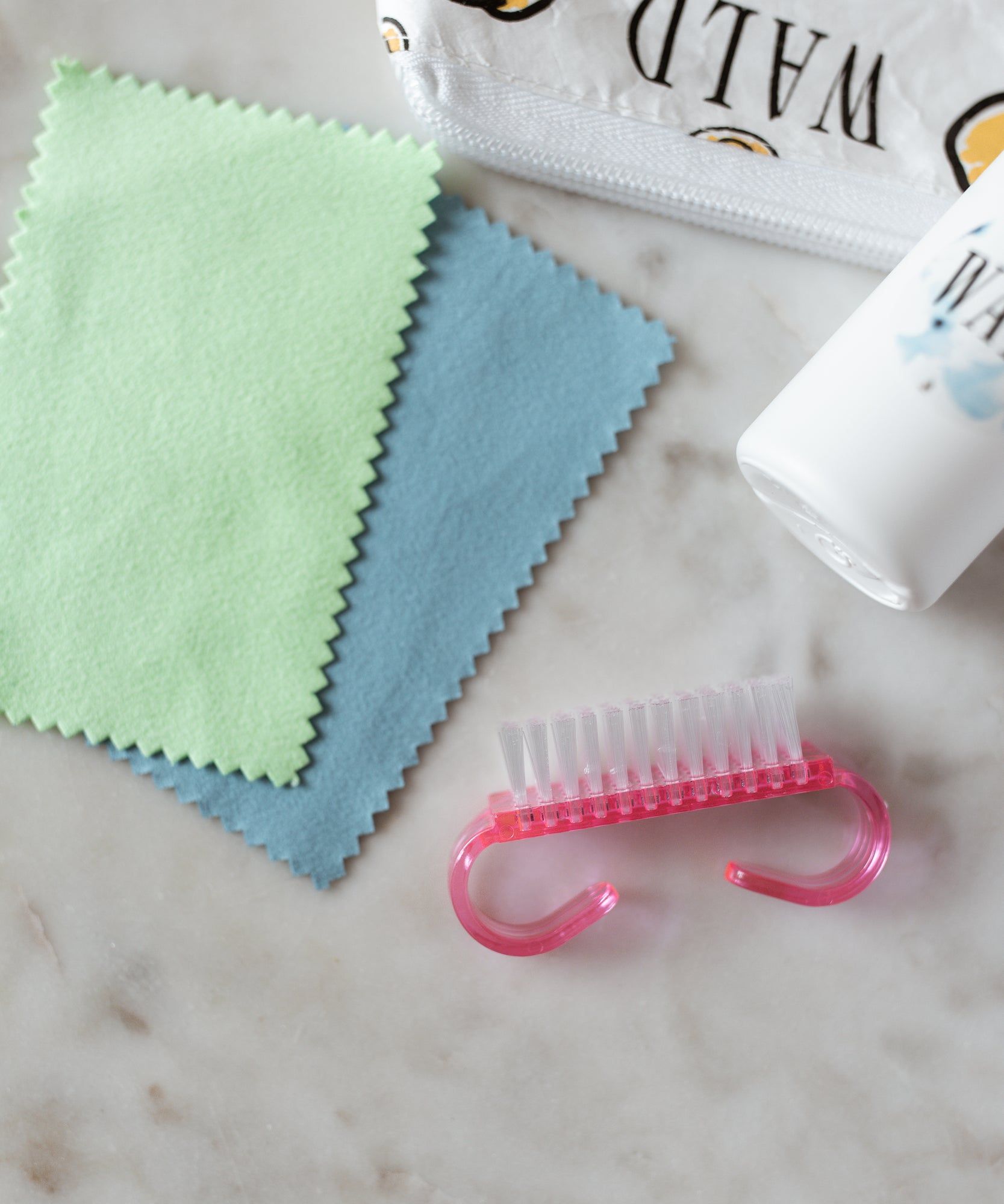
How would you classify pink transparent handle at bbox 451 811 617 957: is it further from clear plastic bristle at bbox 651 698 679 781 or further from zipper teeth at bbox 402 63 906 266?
zipper teeth at bbox 402 63 906 266

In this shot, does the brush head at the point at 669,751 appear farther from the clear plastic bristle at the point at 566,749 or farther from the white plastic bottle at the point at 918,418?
the white plastic bottle at the point at 918,418

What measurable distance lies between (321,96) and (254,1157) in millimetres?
631

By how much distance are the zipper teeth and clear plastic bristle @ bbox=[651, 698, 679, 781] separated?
274 millimetres

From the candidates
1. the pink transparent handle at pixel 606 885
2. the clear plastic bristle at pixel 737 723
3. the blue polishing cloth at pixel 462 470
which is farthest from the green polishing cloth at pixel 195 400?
the clear plastic bristle at pixel 737 723

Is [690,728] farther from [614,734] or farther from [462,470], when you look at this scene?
[462,470]

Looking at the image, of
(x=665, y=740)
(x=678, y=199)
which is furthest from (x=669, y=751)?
(x=678, y=199)

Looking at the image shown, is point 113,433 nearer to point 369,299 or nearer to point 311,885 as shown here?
point 369,299

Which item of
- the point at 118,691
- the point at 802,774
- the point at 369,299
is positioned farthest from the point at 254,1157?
the point at 369,299

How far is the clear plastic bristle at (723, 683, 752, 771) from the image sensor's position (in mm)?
506

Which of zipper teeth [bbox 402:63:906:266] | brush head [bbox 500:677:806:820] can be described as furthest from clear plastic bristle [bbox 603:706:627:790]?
zipper teeth [bbox 402:63:906:266]

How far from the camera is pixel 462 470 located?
0.54 metres

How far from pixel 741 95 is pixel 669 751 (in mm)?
349

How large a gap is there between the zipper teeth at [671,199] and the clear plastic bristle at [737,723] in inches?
10.1

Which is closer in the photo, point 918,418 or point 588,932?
point 918,418
